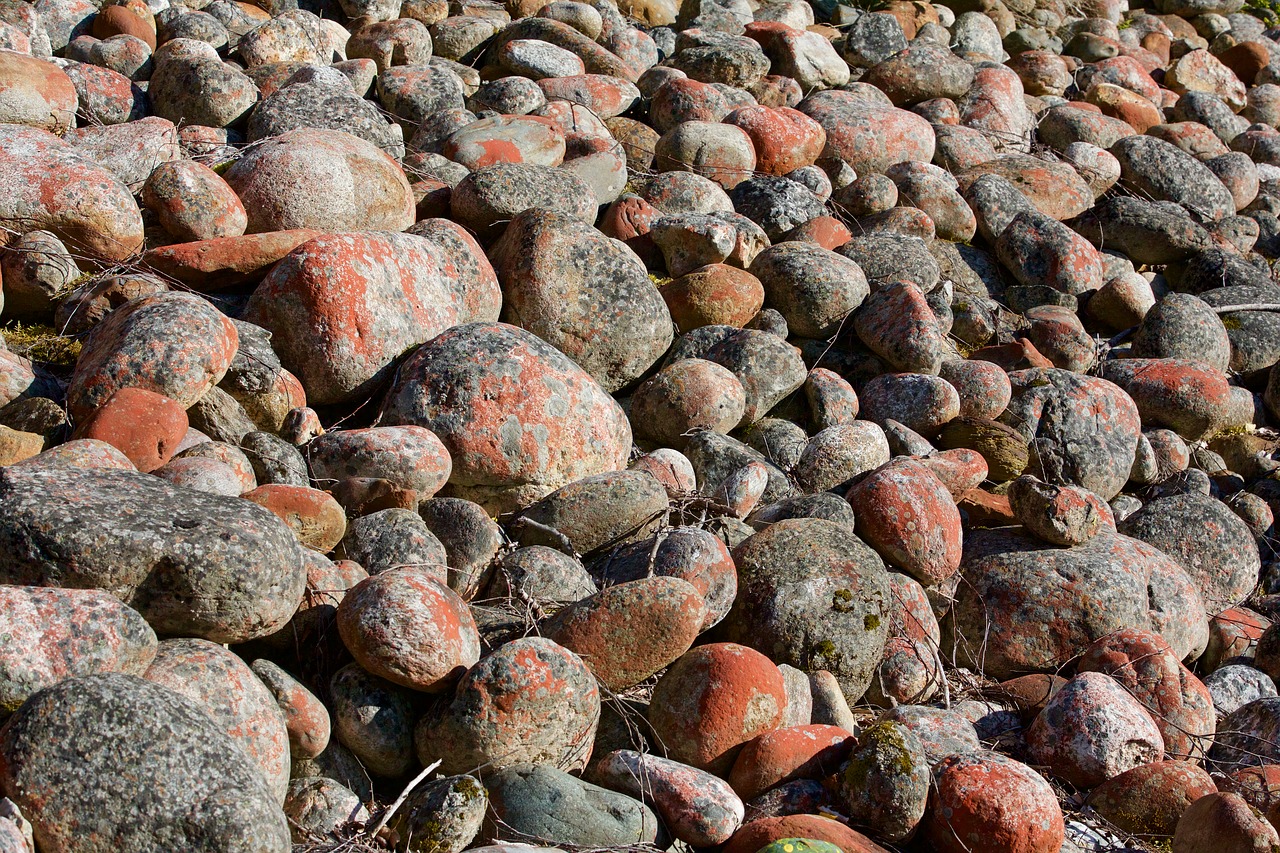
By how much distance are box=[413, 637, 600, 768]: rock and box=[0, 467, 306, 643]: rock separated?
0.58 m

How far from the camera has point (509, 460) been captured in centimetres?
521

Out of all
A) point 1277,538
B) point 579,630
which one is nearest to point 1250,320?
point 1277,538

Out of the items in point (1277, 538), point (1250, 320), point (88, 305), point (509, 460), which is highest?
point (88, 305)

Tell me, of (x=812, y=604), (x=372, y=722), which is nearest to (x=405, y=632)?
(x=372, y=722)

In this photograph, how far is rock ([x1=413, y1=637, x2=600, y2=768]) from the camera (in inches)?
144

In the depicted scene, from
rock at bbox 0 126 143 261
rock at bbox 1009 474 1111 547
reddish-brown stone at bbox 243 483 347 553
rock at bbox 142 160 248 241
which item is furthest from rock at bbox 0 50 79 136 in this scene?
rock at bbox 1009 474 1111 547

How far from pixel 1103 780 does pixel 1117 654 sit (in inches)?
33.6

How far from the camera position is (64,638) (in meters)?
3.14

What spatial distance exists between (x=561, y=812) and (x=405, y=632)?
2.28ft

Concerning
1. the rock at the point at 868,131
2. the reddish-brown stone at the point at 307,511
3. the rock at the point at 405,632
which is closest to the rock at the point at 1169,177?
the rock at the point at 868,131

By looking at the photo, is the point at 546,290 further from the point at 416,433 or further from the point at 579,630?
the point at 579,630

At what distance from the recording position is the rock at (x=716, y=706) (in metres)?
4.00

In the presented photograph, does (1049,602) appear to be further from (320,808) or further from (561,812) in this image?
(320,808)

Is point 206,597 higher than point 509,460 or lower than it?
higher
